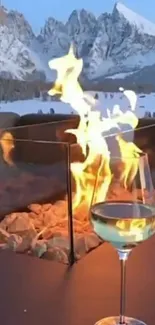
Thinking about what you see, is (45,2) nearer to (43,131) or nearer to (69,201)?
(43,131)

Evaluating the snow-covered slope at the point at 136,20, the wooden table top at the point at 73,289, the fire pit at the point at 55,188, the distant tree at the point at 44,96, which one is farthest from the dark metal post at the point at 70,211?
the distant tree at the point at 44,96

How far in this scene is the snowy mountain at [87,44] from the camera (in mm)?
3059

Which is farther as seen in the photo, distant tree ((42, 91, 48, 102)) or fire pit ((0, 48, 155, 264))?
distant tree ((42, 91, 48, 102))

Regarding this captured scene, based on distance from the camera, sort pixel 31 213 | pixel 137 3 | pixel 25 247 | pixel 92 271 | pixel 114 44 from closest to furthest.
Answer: pixel 92 271 → pixel 25 247 → pixel 31 213 → pixel 137 3 → pixel 114 44

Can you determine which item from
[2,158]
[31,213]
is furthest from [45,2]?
[31,213]

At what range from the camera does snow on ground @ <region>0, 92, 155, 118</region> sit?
126 inches

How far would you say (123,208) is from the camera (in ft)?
1.70

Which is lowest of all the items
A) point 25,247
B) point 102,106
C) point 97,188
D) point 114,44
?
point 25,247

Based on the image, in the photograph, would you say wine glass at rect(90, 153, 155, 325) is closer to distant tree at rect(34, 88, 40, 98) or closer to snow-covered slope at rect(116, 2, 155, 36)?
snow-covered slope at rect(116, 2, 155, 36)

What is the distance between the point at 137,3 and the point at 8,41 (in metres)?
0.80

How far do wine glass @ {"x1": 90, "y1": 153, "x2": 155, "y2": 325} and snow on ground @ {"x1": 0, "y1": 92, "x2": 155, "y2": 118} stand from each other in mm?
2577

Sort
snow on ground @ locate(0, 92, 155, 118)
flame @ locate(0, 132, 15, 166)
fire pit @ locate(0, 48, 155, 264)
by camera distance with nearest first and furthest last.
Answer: fire pit @ locate(0, 48, 155, 264) < flame @ locate(0, 132, 15, 166) < snow on ground @ locate(0, 92, 155, 118)

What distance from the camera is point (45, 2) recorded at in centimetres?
295

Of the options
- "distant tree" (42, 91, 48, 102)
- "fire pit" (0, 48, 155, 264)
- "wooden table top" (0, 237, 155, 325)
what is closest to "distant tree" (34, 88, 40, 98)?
"distant tree" (42, 91, 48, 102)
